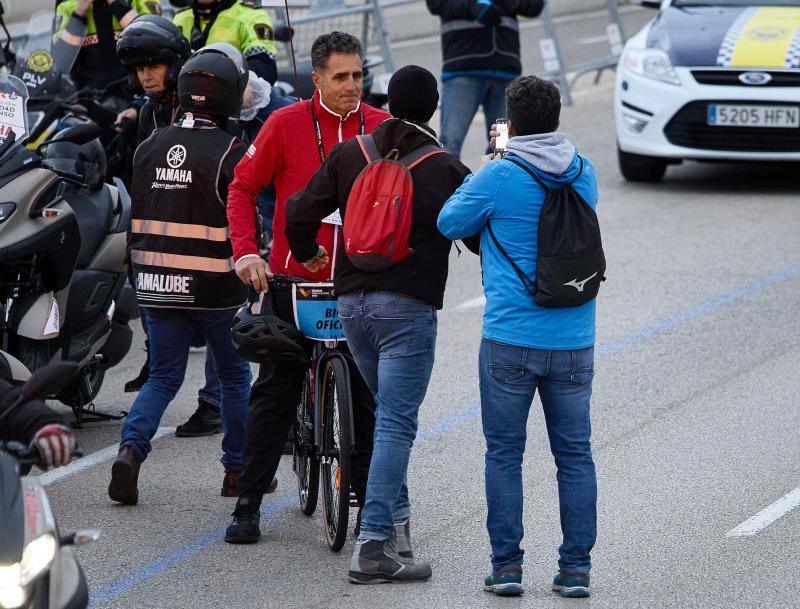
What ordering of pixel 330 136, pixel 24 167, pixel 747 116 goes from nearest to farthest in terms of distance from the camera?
1. pixel 330 136
2. pixel 24 167
3. pixel 747 116

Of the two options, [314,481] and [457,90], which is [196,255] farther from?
[457,90]

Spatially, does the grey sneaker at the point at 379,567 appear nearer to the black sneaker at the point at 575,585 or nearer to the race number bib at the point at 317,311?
the black sneaker at the point at 575,585

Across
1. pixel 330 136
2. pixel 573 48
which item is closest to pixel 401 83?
pixel 330 136

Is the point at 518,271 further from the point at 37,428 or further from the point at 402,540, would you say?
the point at 37,428

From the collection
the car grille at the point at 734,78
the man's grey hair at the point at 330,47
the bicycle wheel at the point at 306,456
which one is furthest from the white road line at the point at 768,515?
Answer: the car grille at the point at 734,78

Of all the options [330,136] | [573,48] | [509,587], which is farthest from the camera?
[573,48]

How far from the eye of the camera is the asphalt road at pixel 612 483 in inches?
217

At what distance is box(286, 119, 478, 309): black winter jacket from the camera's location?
5.41 m

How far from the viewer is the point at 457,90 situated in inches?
475

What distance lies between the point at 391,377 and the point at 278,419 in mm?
687

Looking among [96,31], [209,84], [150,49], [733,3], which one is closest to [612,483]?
[209,84]

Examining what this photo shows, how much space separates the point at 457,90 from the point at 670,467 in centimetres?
588

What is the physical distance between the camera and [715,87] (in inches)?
471

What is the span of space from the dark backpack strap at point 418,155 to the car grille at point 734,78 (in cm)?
691
